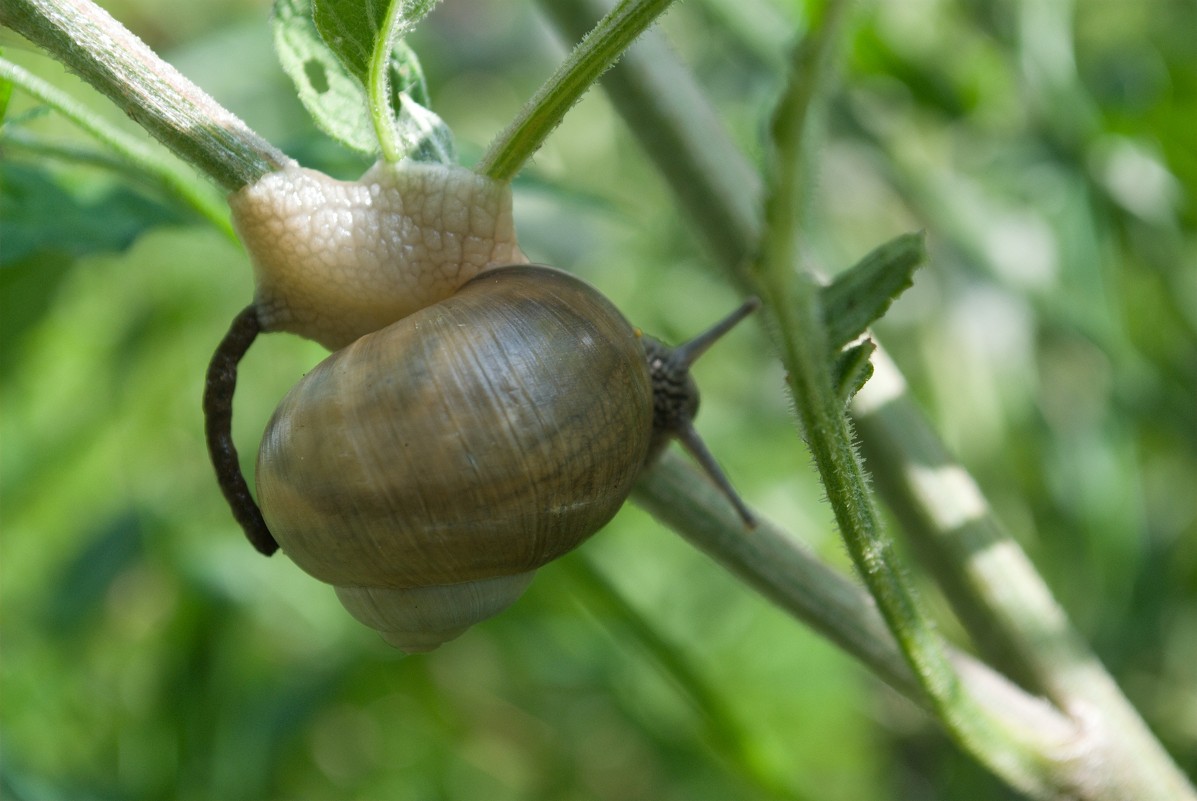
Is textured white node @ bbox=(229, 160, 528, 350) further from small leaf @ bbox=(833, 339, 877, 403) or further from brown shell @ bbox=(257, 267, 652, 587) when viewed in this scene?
small leaf @ bbox=(833, 339, 877, 403)

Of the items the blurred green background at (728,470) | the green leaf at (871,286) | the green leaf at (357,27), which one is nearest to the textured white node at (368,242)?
the green leaf at (357,27)

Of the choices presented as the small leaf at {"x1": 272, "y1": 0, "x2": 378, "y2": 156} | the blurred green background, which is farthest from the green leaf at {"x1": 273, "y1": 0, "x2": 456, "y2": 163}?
the blurred green background

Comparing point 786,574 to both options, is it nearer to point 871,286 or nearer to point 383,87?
point 871,286

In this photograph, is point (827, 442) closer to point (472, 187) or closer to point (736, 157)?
point (472, 187)

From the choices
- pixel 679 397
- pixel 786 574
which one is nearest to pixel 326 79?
pixel 679 397

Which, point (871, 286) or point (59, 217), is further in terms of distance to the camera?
point (59, 217)

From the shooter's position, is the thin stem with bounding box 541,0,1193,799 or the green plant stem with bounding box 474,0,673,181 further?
the thin stem with bounding box 541,0,1193,799
